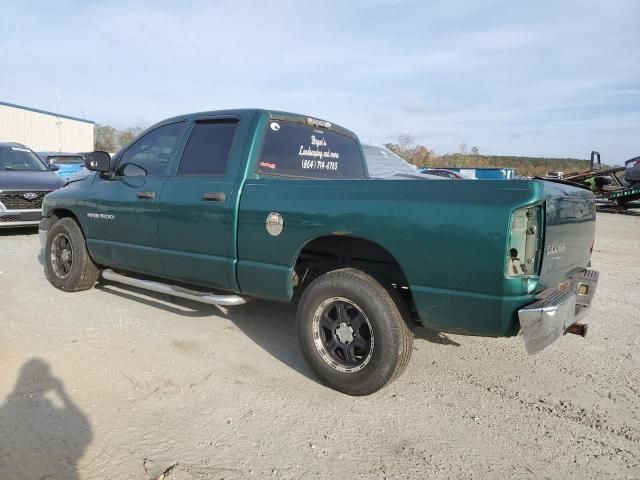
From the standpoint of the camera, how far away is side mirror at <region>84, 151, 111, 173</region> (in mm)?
4734

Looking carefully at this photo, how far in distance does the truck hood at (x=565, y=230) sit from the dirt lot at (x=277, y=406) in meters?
0.88

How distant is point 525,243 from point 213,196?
2.32m

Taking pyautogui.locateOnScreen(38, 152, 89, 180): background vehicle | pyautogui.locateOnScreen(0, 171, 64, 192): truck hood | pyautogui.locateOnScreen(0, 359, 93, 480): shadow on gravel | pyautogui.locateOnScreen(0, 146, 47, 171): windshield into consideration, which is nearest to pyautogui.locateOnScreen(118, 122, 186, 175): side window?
pyautogui.locateOnScreen(0, 359, 93, 480): shadow on gravel

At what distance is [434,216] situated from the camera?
2744 millimetres

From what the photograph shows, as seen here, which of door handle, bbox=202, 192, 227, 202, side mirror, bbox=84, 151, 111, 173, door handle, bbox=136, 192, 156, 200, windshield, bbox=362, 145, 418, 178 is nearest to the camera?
door handle, bbox=202, 192, 227, 202

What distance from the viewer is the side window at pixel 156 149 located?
439 cm

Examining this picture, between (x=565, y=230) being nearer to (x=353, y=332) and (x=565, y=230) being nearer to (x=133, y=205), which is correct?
(x=353, y=332)

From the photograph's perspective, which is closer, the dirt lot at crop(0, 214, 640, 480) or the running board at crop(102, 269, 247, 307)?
the dirt lot at crop(0, 214, 640, 480)

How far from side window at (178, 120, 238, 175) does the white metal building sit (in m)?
37.8

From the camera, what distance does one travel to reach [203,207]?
3.83 metres

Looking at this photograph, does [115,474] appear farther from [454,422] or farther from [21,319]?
[21,319]

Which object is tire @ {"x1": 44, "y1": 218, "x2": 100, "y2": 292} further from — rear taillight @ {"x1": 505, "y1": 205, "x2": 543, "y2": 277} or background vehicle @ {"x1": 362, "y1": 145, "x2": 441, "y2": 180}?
background vehicle @ {"x1": 362, "y1": 145, "x2": 441, "y2": 180}

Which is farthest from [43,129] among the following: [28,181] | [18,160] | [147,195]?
[147,195]

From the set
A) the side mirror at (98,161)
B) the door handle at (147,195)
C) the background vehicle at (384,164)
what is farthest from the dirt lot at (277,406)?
the background vehicle at (384,164)
